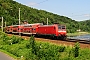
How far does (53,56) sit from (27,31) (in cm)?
3939

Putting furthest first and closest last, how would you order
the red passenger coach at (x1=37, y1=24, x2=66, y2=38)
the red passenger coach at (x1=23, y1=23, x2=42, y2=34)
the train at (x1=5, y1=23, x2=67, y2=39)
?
the red passenger coach at (x1=23, y1=23, x2=42, y2=34) → the train at (x1=5, y1=23, x2=67, y2=39) → the red passenger coach at (x1=37, y1=24, x2=66, y2=38)

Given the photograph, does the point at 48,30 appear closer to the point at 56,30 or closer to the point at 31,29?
the point at 56,30

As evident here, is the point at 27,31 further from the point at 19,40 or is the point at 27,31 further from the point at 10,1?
the point at 10,1

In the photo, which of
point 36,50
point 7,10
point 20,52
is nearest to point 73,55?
point 36,50

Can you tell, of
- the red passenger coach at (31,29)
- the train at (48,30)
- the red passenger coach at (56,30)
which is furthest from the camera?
the red passenger coach at (31,29)

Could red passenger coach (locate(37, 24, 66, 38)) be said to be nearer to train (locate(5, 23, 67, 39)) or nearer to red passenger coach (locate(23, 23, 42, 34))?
train (locate(5, 23, 67, 39))

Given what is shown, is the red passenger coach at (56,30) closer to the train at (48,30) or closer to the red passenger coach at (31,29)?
the train at (48,30)

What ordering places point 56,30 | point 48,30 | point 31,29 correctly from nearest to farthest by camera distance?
1. point 56,30
2. point 48,30
3. point 31,29

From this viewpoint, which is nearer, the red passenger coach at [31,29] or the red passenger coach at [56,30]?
the red passenger coach at [56,30]

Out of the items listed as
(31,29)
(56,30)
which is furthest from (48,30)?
(31,29)

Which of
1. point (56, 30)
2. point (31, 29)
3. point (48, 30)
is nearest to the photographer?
point (56, 30)

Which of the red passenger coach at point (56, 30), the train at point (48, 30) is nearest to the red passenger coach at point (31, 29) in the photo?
the train at point (48, 30)

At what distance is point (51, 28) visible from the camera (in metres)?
49.1

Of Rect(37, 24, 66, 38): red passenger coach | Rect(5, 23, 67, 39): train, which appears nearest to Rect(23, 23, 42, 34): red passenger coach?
Rect(5, 23, 67, 39): train
